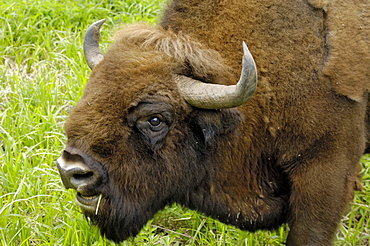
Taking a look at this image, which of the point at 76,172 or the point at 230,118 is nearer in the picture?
the point at 76,172

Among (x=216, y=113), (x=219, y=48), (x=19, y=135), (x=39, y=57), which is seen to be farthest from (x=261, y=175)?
(x=39, y=57)

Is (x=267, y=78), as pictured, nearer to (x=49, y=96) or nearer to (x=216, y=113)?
(x=216, y=113)

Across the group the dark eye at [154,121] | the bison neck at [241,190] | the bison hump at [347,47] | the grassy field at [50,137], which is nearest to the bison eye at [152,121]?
the dark eye at [154,121]

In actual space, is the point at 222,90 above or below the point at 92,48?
above

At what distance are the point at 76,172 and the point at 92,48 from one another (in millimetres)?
1298

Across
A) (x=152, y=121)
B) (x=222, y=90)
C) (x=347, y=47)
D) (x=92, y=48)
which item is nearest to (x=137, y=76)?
(x=152, y=121)

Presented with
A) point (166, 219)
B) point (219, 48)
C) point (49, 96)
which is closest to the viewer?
point (219, 48)

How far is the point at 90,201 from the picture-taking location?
373 centimetres

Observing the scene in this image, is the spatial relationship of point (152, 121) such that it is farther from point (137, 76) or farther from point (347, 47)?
point (347, 47)

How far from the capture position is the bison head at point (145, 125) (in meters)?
3.60

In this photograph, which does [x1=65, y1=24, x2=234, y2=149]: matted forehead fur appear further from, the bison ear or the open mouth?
the open mouth

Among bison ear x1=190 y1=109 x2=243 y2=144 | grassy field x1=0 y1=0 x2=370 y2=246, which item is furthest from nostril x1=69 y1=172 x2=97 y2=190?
grassy field x1=0 y1=0 x2=370 y2=246

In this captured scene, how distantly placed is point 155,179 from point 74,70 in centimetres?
325

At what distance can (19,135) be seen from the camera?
5.78m
